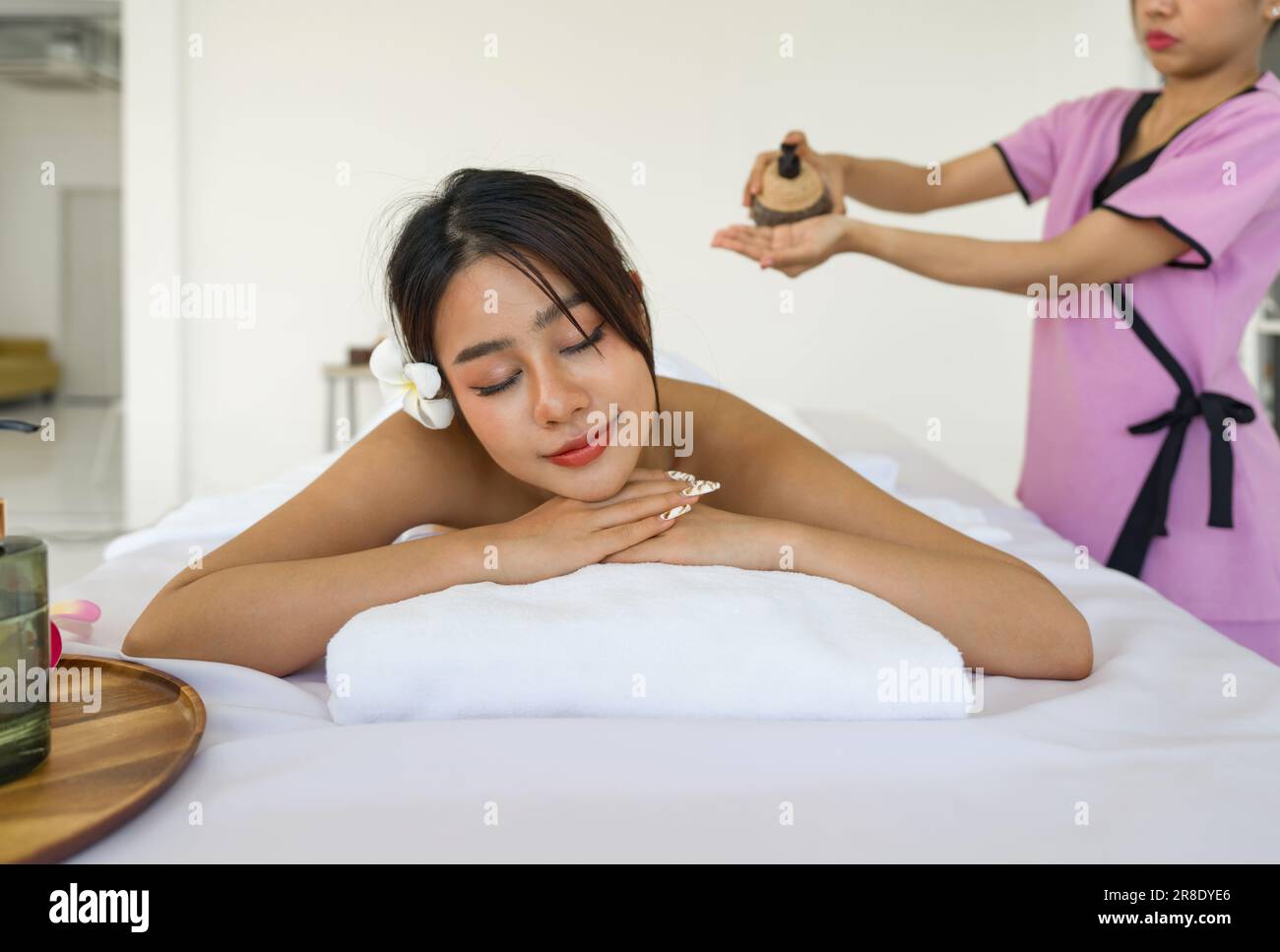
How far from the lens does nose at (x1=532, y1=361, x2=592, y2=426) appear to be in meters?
1.13

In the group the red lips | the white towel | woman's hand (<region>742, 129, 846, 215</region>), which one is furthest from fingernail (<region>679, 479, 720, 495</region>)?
woman's hand (<region>742, 129, 846, 215</region>)

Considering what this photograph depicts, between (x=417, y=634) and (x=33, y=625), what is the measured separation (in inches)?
11.9

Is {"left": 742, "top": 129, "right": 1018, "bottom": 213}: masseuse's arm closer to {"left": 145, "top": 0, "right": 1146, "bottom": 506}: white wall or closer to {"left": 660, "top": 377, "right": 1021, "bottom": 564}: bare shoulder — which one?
{"left": 660, "top": 377, "right": 1021, "bottom": 564}: bare shoulder

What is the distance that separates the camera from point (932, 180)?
223cm

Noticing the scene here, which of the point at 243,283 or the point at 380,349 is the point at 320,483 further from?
the point at 243,283

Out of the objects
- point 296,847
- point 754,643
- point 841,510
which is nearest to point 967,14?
point 841,510

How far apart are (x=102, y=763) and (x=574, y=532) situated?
0.49 metres

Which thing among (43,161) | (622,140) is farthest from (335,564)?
(43,161)

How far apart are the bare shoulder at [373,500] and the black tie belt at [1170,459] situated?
3.36 feet

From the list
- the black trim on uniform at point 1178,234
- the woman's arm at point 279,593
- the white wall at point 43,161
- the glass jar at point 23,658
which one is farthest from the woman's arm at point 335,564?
the white wall at point 43,161

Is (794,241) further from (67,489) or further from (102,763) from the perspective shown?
(67,489)

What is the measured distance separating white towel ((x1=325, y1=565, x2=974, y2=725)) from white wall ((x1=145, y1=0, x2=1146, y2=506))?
445 centimetres

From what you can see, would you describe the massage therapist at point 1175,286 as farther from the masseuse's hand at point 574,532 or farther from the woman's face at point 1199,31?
the masseuse's hand at point 574,532
